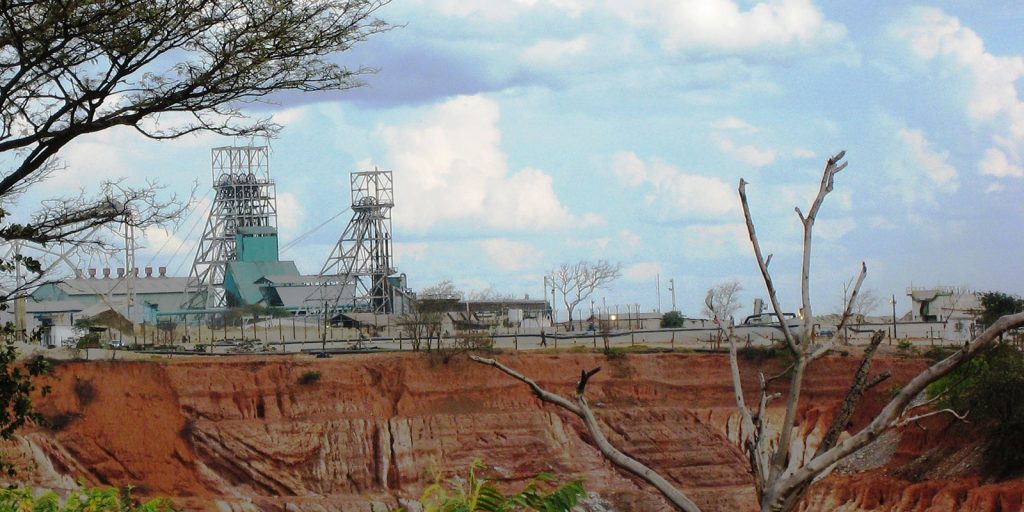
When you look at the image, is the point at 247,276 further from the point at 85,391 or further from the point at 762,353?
the point at 762,353

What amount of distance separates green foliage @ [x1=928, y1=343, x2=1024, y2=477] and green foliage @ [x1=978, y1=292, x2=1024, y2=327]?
17.0 meters

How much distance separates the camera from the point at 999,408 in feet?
155

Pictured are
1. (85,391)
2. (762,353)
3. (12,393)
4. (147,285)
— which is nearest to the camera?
(12,393)

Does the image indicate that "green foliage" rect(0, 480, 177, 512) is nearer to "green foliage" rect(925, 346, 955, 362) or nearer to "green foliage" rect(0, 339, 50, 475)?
"green foliage" rect(0, 339, 50, 475)

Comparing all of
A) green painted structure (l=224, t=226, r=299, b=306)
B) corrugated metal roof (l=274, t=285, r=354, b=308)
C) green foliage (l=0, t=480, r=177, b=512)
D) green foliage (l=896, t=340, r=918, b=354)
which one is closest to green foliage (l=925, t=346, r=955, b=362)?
green foliage (l=896, t=340, r=918, b=354)

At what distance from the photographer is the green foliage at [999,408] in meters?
45.9

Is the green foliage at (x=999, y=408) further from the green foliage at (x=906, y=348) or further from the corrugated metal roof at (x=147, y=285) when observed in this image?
the corrugated metal roof at (x=147, y=285)

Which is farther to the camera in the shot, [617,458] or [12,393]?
[12,393]

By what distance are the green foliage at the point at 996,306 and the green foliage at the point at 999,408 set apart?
55.8 feet

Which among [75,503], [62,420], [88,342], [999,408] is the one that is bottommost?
[999,408]

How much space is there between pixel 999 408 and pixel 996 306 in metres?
22.7

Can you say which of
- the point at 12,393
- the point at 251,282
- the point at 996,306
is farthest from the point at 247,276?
the point at 12,393

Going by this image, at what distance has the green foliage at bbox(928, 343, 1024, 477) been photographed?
4594 cm

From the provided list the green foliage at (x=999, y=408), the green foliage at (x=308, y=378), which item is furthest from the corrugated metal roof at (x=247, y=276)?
the green foliage at (x=999, y=408)
